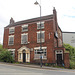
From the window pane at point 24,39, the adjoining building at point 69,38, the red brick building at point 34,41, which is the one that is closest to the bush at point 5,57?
the red brick building at point 34,41

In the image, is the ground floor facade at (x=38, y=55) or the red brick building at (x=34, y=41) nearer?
the ground floor facade at (x=38, y=55)

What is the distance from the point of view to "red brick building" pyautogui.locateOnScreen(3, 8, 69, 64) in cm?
2089

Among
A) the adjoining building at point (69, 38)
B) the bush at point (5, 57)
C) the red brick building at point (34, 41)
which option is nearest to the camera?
the red brick building at point (34, 41)

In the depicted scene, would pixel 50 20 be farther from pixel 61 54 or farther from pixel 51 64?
pixel 51 64

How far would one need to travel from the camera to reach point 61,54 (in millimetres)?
20234

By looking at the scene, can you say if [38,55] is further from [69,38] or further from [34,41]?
[69,38]

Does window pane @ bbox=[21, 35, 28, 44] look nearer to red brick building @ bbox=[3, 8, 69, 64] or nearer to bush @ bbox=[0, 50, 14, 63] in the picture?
red brick building @ bbox=[3, 8, 69, 64]

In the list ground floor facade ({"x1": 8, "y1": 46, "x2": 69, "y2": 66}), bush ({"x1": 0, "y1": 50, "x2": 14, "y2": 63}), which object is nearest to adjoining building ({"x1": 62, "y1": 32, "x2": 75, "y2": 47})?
ground floor facade ({"x1": 8, "y1": 46, "x2": 69, "y2": 66})

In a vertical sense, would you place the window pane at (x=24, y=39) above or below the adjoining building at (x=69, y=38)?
below

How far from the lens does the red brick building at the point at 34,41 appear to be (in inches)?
822

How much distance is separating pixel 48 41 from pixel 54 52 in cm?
266

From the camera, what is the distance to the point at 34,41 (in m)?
23.5

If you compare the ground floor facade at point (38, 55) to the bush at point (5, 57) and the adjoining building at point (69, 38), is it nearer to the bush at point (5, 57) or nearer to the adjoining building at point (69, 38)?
the bush at point (5, 57)

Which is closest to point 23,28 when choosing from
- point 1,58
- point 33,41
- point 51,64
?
point 33,41
